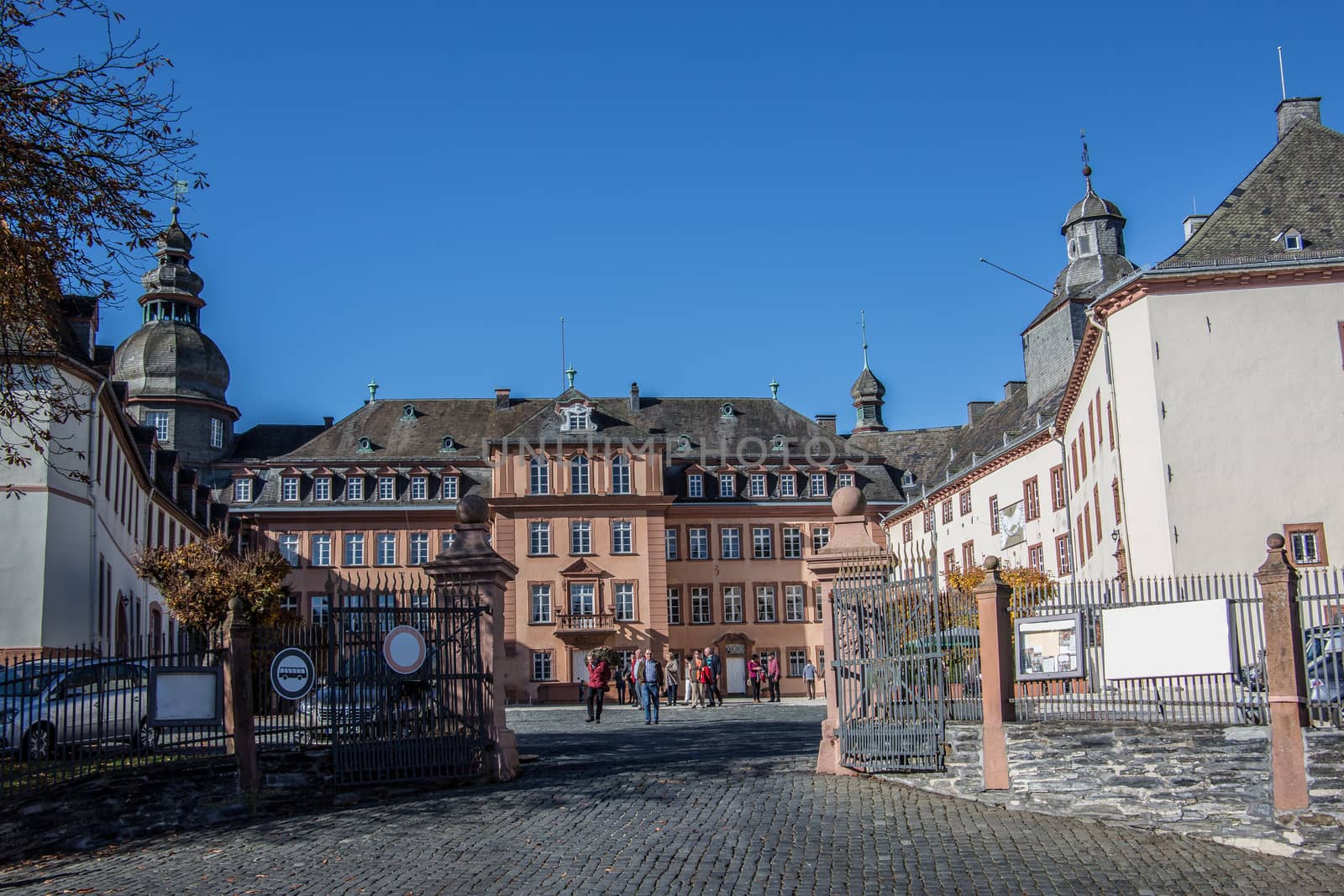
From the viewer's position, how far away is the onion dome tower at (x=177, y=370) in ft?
219

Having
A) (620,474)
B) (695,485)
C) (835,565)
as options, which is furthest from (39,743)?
(695,485)

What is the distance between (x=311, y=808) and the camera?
14734 millimetres

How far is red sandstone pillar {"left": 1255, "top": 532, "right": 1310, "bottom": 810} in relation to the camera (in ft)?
39.1

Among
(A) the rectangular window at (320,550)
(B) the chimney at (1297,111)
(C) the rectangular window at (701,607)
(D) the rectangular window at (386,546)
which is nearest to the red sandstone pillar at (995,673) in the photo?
(B) the chimney at (1297,111)

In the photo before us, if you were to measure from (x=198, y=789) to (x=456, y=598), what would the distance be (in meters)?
3.51

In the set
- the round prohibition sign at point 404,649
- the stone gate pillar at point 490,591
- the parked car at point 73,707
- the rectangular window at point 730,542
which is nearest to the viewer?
the parked car at point 73,707

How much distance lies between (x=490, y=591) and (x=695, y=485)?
46676 millimetres

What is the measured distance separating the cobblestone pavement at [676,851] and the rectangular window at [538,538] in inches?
1672

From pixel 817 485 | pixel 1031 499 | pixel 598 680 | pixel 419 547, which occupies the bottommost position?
pixel 598 680

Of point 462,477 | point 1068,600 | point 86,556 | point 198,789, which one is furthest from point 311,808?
point 462,477

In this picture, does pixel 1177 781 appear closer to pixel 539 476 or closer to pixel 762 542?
pixel 539 476

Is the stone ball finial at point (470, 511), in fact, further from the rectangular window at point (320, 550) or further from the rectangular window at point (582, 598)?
the rectangular window at point (320, 550)

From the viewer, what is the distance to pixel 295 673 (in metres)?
15.3

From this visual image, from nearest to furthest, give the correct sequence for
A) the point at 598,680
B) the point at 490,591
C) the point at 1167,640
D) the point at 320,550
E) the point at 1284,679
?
the point at 1284,679 → the point at 1167,640 → the point at 490,591 → the point at 598,680 → the point at 320,550
